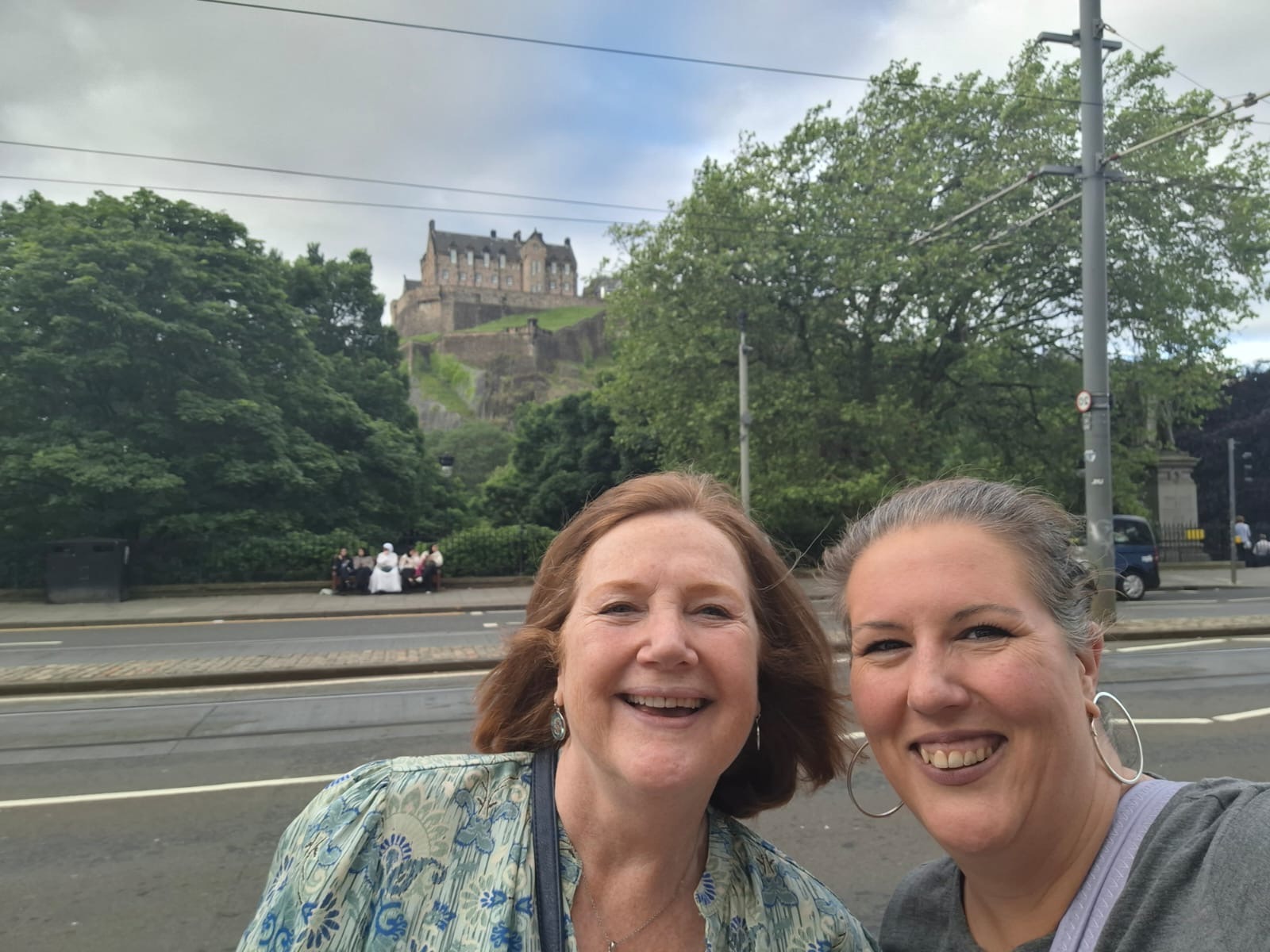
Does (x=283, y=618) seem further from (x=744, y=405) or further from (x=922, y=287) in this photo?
(x=922, y=287)

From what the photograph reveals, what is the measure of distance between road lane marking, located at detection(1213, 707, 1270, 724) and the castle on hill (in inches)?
4074

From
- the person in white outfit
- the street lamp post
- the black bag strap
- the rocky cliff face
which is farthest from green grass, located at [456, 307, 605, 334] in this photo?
the black bag strap

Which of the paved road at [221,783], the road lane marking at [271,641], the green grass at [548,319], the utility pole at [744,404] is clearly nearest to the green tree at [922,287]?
the utility pole at [744,404]

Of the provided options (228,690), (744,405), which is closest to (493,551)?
(744,405)

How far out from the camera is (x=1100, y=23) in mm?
12188

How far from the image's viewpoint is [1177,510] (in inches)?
1155

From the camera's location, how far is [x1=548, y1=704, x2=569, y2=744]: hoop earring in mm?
1852

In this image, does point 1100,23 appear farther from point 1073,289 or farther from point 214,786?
point 214,786

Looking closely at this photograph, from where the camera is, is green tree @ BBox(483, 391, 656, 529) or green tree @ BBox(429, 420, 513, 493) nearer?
green tree @ BBox(483, 391, 656, 529)

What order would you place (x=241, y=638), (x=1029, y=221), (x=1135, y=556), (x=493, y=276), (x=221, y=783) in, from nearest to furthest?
(x=221, y=783), (x=1029, y=221), (x=241, y=638), (x=1135, y=556), (x=493, y=276)

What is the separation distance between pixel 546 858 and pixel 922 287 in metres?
20.6

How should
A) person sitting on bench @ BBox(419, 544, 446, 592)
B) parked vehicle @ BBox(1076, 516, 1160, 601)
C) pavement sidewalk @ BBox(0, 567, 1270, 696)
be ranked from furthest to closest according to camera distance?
person sitting on bench @ BBox(419, 544, 446, 592), parked vehicle @ BBox(1076, 516, 1160, 601), pavement sidewalk @ BBox(0, 567, 1270, 696)

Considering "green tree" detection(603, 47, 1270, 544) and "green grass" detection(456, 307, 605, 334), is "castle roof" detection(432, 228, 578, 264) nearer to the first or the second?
"green grass" detection(456, 307, 605, 334)

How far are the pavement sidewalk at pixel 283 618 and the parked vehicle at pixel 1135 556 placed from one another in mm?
Answer: 3830
